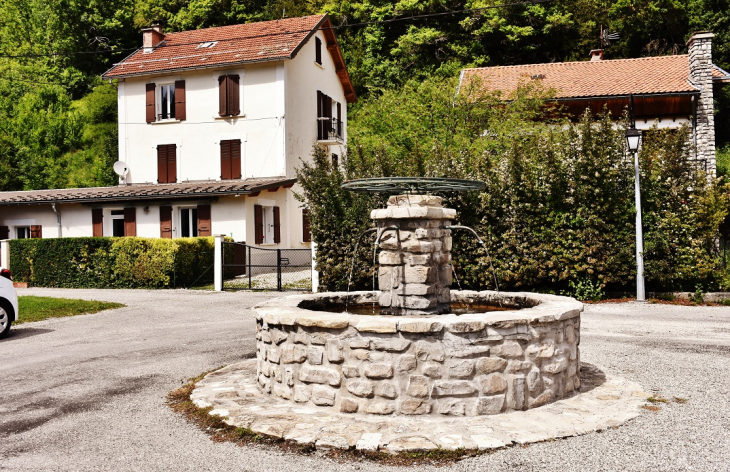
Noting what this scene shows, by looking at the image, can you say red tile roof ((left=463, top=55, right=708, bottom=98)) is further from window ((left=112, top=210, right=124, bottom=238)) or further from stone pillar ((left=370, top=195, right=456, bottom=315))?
stone pillar ((left=370, top=195, right=456, bottom=315))

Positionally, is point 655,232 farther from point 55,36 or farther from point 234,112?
point 55,36

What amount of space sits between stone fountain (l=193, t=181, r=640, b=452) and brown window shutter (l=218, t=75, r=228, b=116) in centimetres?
2011

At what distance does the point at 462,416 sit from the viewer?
4.98m

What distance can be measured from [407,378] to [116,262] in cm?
1601

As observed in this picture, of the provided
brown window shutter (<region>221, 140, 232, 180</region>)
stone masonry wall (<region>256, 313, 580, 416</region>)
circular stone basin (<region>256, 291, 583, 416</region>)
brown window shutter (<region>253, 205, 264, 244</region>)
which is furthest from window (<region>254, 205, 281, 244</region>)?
stone masonry wall (<region>256, 313, 580, 416</region>)

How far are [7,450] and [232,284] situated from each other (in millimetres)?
13887

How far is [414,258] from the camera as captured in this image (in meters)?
6.20

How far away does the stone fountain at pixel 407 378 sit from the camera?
4.71 meters

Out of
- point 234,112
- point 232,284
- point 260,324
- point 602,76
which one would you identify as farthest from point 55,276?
point 602,76

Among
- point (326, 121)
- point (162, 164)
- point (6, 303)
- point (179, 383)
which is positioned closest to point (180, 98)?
point (162, 164)

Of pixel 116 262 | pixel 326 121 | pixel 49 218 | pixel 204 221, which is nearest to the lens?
pixel 116 262

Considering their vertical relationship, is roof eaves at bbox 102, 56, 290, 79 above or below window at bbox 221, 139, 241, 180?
above

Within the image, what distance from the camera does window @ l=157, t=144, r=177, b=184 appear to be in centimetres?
2525

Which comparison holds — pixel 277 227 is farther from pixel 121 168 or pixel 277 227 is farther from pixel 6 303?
pixel 6 303
